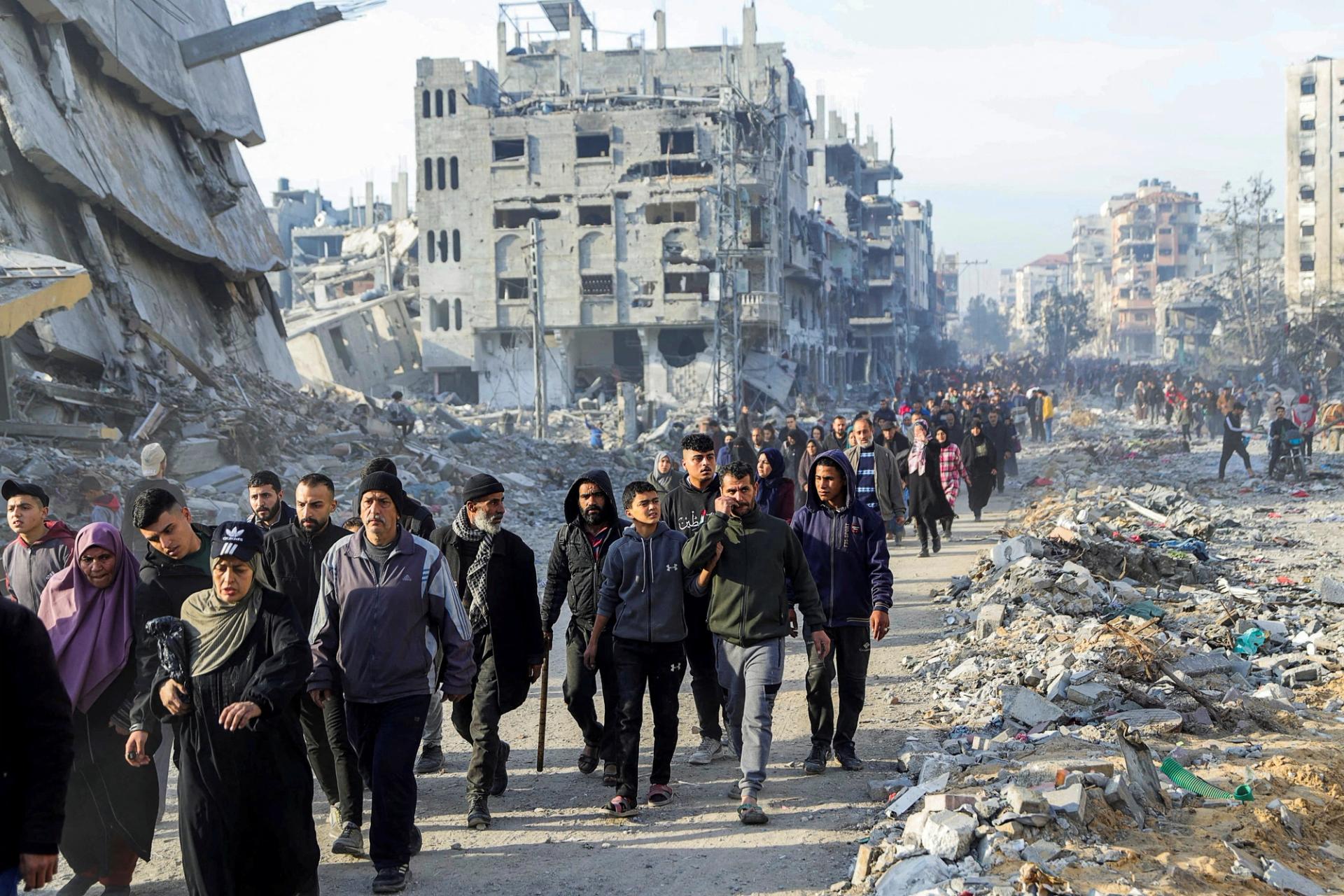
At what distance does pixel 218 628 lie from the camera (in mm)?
4262

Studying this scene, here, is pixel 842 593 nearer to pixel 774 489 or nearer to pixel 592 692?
pixel 592 692

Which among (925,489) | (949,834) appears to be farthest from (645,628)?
(925,489)

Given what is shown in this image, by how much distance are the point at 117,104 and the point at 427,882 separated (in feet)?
63.7

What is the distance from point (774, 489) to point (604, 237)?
40977 mm

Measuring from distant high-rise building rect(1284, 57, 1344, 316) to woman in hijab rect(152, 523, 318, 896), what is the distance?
76537 millimetres

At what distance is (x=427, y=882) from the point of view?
497cm

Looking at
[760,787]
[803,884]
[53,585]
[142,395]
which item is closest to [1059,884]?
[803,884]

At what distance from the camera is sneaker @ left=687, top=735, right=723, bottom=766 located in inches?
259

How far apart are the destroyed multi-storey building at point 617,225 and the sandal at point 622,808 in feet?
121

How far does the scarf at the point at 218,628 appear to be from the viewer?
4.22 m

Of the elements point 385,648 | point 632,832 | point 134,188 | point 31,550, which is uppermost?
point 134,188

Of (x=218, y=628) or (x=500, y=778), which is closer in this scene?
(x=218, y=628)

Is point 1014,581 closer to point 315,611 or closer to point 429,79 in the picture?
point 315,611

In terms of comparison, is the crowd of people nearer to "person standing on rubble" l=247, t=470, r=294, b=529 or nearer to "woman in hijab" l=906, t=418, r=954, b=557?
"person standing on rubble" l=247, t=470, r=294, b=529
